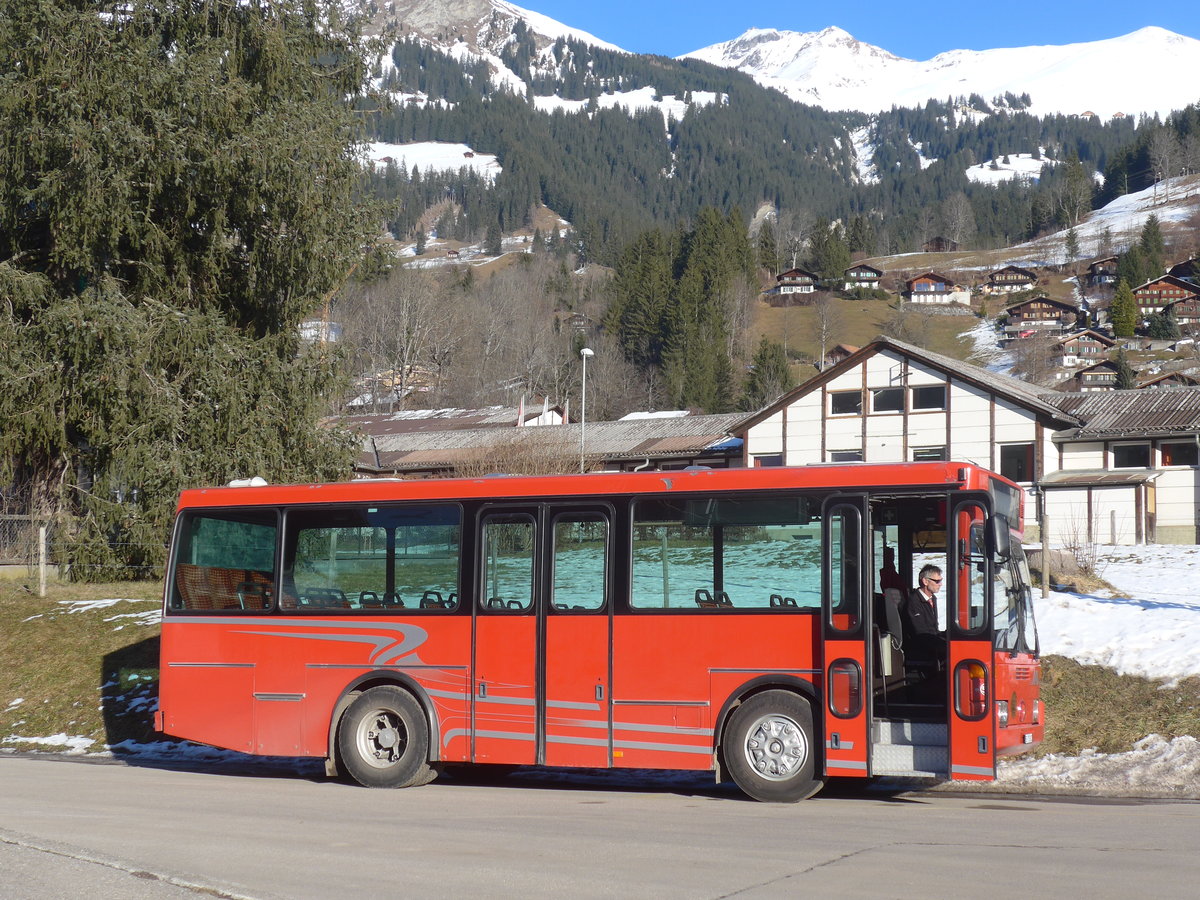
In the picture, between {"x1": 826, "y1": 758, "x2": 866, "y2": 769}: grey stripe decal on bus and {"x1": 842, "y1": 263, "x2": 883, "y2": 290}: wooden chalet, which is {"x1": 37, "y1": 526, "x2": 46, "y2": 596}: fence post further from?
{"x1": 842, "y1": 263, "x2": 883, "y2": 290}: wooden chalet

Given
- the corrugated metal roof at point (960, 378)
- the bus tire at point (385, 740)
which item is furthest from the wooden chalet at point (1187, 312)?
the bus tire at point (385, 740)

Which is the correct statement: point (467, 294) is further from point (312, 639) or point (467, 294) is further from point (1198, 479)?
point (312, 639)

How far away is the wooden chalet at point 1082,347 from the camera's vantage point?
12380 centimetres

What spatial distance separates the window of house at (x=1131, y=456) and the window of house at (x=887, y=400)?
836cm

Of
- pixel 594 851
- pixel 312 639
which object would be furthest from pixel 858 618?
pixel 312 639

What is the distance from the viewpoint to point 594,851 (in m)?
8.25

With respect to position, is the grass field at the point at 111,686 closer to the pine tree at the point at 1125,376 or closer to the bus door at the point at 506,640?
the bus door at the point at 506,640

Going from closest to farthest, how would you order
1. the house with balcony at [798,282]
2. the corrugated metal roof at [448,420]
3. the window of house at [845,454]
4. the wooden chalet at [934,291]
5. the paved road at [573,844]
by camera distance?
the paved road at [573,844] → the window of house at [845,454] → the corrugated metal roof at [448,420] → the house with balcony at [798,282] → the wooden chalet at [934,291]

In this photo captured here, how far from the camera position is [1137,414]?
48.9m

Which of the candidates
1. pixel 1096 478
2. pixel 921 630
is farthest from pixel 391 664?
pixel 1096 478

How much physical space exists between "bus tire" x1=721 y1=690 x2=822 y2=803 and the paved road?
0.19 metres

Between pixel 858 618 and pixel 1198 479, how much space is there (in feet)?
137

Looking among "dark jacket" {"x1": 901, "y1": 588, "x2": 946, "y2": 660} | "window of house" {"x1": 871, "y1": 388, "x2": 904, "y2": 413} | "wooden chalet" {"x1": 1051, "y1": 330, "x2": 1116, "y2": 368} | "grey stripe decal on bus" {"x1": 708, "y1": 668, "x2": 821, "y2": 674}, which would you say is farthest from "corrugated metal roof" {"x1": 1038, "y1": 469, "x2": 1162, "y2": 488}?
"wooden chalet" {"x1": 1051, "y1": 330, "x2": 1116, "y2": 368}

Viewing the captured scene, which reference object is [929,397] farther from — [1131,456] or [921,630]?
[921,630]
